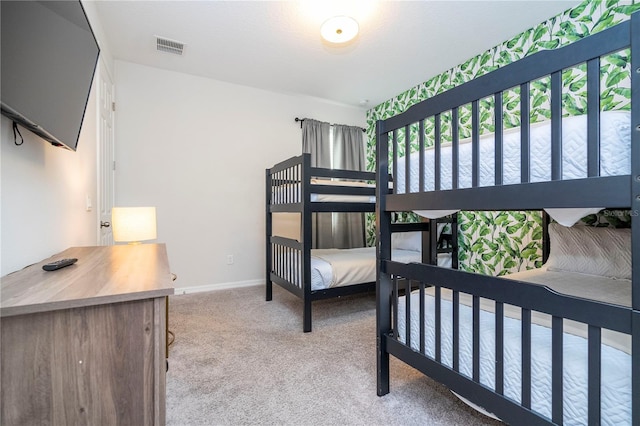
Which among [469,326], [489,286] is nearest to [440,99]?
[489,286]

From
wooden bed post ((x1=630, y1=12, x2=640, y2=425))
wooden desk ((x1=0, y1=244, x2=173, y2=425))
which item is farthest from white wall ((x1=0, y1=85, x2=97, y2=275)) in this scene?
wooden bed post ((x1=630, y1=12, x2=640, y2=425))

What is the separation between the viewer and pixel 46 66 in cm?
101

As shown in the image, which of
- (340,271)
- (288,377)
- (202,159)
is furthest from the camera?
(202,159)

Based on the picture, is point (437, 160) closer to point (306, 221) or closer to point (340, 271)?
point (306, 221)

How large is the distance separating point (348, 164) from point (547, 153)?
331cm

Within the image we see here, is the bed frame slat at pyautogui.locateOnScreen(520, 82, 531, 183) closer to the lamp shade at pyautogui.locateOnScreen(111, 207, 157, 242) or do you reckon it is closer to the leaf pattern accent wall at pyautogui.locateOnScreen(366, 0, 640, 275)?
the leaf pattern accent wall at pyautogui.locateOnScreen(366, 0, 640, 275)

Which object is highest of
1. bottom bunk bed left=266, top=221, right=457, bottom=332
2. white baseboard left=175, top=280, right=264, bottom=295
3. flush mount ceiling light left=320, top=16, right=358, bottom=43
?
flush mount ceiling light left=320, top=16, right=358, bottom=43

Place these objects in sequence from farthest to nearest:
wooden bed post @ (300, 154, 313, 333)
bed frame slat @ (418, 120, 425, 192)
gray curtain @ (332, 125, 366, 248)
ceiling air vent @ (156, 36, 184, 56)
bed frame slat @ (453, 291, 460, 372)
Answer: gray curtain @ (332, 125, 366, 248) → ceiling air vent @ (156, 36, 184, 56) → wooden bed post @ (300, 154, 313, 333) → bed frame slat @ (418, 120, 425, 192) → bed frame slat @ (453, 291, 460, 372)

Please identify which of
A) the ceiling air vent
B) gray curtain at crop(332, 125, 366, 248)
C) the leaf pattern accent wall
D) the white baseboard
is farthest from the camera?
gray curtain at crop(332, 125, 366, 248)

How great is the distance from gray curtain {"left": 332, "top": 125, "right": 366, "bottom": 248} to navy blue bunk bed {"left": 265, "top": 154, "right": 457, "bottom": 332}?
1102 millimetres

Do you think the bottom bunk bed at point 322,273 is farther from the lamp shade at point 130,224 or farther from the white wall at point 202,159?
the lamp shade at point 130,224

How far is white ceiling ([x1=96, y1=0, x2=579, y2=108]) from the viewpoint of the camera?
2.21 meters

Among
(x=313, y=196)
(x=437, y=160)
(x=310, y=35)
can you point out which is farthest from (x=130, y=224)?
(x=310, y=35)

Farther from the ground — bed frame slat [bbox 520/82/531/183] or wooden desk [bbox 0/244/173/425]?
bed frame slat [bbox 520/82/531/183]
